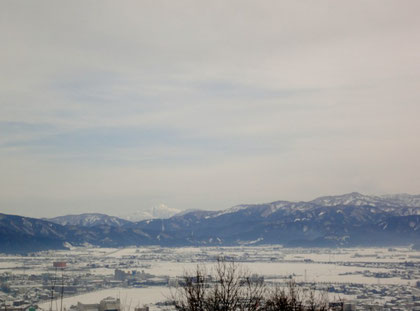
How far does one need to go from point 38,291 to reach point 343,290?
2433 cm

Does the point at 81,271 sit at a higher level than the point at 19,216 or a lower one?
lower

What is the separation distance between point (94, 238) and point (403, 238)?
79280mm

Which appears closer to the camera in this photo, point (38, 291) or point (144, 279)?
point (38, 291)

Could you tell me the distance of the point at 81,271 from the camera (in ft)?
232

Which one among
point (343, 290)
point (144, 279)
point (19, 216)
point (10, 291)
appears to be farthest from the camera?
point (19, 216)

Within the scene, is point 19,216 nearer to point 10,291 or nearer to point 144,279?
point 144,279

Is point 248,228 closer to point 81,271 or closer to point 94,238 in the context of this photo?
point 94,238

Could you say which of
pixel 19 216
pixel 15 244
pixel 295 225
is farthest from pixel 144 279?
pixel 295 225

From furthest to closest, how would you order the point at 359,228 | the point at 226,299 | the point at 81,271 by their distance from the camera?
the point at 359,228 → the point at 81,271 → the point at 226,299

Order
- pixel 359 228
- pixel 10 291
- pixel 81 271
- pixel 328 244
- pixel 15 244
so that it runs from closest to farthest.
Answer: pixel 10 291 → pixel 81 271 → pixel 15 244 → pixel 328 244 → pixel 359 228

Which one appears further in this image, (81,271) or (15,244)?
(15,244)

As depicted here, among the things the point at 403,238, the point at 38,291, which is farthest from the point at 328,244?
the point at 38,291

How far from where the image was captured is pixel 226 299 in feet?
38.3

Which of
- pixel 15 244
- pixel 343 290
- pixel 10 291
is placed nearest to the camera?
pixel 10 291
